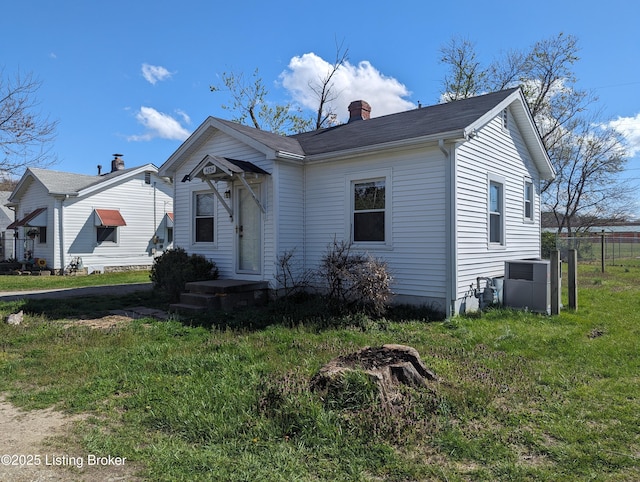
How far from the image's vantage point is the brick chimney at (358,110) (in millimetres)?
13312

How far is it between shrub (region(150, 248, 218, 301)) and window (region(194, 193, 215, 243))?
0.59 metres

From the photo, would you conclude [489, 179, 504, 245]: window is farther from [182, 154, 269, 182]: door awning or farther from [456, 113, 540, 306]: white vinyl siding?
[182, 154, 269, 182]: door awning

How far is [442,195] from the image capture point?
26.7ft

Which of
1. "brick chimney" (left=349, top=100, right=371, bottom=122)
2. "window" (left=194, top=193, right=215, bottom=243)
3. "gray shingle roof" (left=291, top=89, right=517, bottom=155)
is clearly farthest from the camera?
"brick chimney" (left=349, top=100, right=371, bottom=122)

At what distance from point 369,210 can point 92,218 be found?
15116 millimetres

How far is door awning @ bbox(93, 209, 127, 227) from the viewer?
19.1 metres

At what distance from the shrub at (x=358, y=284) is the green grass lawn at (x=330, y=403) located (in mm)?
779

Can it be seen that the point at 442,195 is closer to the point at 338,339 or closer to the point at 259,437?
the point at 338,339

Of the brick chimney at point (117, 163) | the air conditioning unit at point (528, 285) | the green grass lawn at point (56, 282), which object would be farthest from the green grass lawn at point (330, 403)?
the brick chimney at point (117, 163)

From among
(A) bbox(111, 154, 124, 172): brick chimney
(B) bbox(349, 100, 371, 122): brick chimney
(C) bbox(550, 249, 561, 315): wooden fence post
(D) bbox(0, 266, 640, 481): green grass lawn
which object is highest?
(A) bbox(111, 154, 124, 172): brick chimney

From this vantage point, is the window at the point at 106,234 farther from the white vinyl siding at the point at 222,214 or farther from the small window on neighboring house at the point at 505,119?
the small window on neighboring house at the point at 505,119

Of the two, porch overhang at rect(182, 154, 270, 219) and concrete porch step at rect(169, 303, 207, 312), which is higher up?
porch overhang at rect(182, 154, 270, 219)

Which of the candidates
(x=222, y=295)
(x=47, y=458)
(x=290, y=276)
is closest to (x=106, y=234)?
(x=222, y=295)

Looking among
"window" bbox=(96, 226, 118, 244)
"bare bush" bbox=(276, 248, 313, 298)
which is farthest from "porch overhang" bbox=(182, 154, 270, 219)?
"window" bbox=(96, 226, 118, 244)
